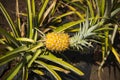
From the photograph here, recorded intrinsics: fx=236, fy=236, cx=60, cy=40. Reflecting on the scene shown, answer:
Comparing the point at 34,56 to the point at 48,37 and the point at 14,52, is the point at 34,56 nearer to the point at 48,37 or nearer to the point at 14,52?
the point at 14,52

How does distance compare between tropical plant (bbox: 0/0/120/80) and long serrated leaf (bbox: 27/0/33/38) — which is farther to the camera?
long serrated leaf (bbox: 27/0/33/38)

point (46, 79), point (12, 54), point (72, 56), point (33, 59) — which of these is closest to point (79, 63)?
point (72, 56)

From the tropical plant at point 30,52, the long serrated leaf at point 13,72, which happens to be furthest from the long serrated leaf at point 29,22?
the long serrated leaf at point 13,72

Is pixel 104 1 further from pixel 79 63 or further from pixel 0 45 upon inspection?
pixel 0 45

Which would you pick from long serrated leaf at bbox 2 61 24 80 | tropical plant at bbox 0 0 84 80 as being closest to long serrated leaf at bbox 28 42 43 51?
tropical plant at bbox 0 0 84 80

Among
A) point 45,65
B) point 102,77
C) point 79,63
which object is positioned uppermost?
point 45,65

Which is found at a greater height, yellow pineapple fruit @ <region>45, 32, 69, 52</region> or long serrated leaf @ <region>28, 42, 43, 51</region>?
yellow pineapple fruit @ <region>45, 32, 69, 52</region>

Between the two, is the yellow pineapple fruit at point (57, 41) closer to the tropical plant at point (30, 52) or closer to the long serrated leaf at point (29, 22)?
the tropical plant at point (30, 52)

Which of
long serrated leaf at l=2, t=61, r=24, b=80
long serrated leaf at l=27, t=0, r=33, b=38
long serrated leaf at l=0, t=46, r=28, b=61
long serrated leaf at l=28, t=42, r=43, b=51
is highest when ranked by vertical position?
long serrated leaf at l=27, t=0, r=33, b=38

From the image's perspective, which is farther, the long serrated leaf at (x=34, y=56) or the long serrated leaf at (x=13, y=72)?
the long serrated leaf at (x=34, y=56)

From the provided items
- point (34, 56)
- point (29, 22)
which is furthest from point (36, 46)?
point (29, 22)

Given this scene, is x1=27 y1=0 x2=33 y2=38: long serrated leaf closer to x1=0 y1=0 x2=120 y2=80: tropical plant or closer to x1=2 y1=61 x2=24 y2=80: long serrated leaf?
x1=0 y1=0 x2=120 y2=80: tropical plant
